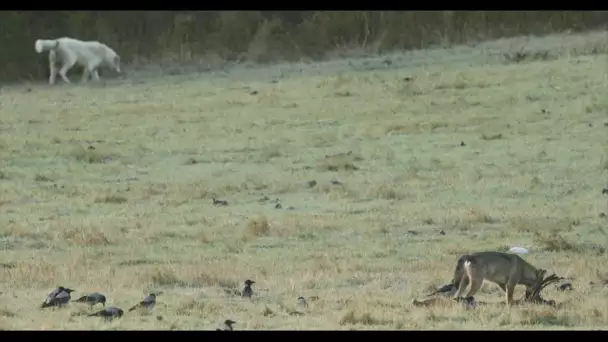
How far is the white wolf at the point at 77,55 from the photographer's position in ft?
78.7

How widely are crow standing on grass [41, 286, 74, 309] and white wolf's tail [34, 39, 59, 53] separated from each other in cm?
1746

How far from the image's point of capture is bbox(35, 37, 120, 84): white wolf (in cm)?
2400

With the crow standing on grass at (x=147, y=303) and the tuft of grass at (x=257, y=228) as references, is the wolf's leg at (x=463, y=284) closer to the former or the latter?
the crow standing on grass at (x=147, y=303)

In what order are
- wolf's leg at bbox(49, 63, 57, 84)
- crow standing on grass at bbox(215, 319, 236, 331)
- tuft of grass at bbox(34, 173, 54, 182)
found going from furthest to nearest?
wolf's leg at bbox(49, 63, 57, 84), tuft of grass at bbox(34, 173, 54, 182), crow standing on grass at bbox(215, 319, 236, 331)

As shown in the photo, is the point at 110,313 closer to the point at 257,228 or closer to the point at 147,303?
the point at 147,303

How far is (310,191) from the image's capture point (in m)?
12.4

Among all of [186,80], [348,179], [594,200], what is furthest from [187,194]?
[186,80]

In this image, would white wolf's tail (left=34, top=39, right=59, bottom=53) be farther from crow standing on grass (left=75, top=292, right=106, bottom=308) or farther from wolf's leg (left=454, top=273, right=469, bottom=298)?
wolf's leg (left=454, top=273, right=469, bottom=298)

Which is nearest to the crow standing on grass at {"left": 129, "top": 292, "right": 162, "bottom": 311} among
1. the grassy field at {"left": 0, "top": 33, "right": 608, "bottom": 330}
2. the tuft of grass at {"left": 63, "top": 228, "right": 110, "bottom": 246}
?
the grassy field at {"left": 0, "top": 33, "right": 608, "bottom": 330}

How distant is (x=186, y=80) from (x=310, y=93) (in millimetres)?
4199

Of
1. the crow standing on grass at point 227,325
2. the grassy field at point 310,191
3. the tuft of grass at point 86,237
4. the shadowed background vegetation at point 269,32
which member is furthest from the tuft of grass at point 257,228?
the shadowed background vegetation at point 269,32

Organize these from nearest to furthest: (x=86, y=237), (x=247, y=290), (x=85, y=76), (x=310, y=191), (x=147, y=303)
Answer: (x=147, y=303)
(x=247, y=290)
(x=86, y=237)
(x=310, y=191)
(x=85, y=76)

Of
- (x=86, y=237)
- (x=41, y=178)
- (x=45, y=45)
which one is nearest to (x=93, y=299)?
(x=86, y=237)

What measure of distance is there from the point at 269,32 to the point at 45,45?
188 inches
